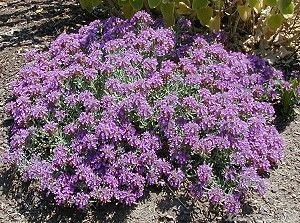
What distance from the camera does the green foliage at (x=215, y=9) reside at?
3.66 meters

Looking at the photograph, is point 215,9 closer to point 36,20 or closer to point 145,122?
point 145,122

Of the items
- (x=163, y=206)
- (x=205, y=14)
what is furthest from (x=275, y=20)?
(x=163, y=206)

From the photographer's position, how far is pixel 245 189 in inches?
123

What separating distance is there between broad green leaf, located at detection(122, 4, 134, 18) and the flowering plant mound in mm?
169

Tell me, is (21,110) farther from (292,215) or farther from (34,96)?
(292,215)

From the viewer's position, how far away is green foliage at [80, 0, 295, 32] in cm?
366

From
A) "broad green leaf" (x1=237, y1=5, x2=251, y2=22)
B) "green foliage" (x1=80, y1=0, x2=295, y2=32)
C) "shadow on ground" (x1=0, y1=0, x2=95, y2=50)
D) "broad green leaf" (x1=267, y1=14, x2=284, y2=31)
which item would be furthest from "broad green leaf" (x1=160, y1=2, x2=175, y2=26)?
"shadow on ground" (x1=0, y1=0, x2=95, y2=50)

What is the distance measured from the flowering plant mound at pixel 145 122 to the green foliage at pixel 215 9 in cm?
18

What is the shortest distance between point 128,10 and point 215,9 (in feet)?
2.33

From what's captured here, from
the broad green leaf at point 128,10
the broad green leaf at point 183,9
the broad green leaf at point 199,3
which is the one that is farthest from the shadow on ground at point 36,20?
the broad green leaf at point 199,3

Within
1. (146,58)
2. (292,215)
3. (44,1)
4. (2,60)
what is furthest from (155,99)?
(44,1)

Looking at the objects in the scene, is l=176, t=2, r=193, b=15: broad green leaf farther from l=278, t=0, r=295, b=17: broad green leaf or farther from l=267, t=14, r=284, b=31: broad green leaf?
l=278, t=0, r=295, b=17: broad green leaf

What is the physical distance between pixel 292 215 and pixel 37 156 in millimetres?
1520

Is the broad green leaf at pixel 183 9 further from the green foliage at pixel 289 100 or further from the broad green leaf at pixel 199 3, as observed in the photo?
the green foliage at pixel 289 100
